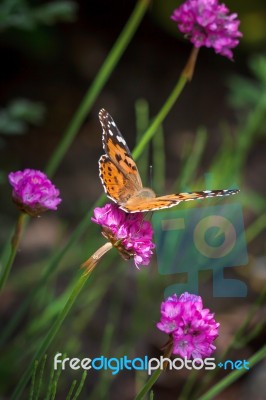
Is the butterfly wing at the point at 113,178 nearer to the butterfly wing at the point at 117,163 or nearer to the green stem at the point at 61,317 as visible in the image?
the butterfly wing at the point at 117,163

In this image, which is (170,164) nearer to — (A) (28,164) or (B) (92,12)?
(A) (28,164)

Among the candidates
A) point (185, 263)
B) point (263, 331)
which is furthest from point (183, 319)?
point (263, 331)

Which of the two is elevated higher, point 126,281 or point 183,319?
point 183,319

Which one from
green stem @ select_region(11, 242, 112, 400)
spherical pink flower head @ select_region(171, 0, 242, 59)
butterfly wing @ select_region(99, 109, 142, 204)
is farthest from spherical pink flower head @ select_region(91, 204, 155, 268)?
spherical pink flower head @ select_region(171, 0, 242, 59)

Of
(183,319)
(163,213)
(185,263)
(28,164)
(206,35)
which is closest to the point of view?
(183,319)

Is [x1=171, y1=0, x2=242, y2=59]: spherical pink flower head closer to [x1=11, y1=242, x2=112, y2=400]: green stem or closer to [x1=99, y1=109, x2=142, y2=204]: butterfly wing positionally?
[x1=99, y1=109, x2=142, y2=204]: butterfly wing

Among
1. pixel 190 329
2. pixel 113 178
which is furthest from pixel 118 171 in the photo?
pixel 190 329

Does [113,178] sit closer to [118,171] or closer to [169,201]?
[118,171]
